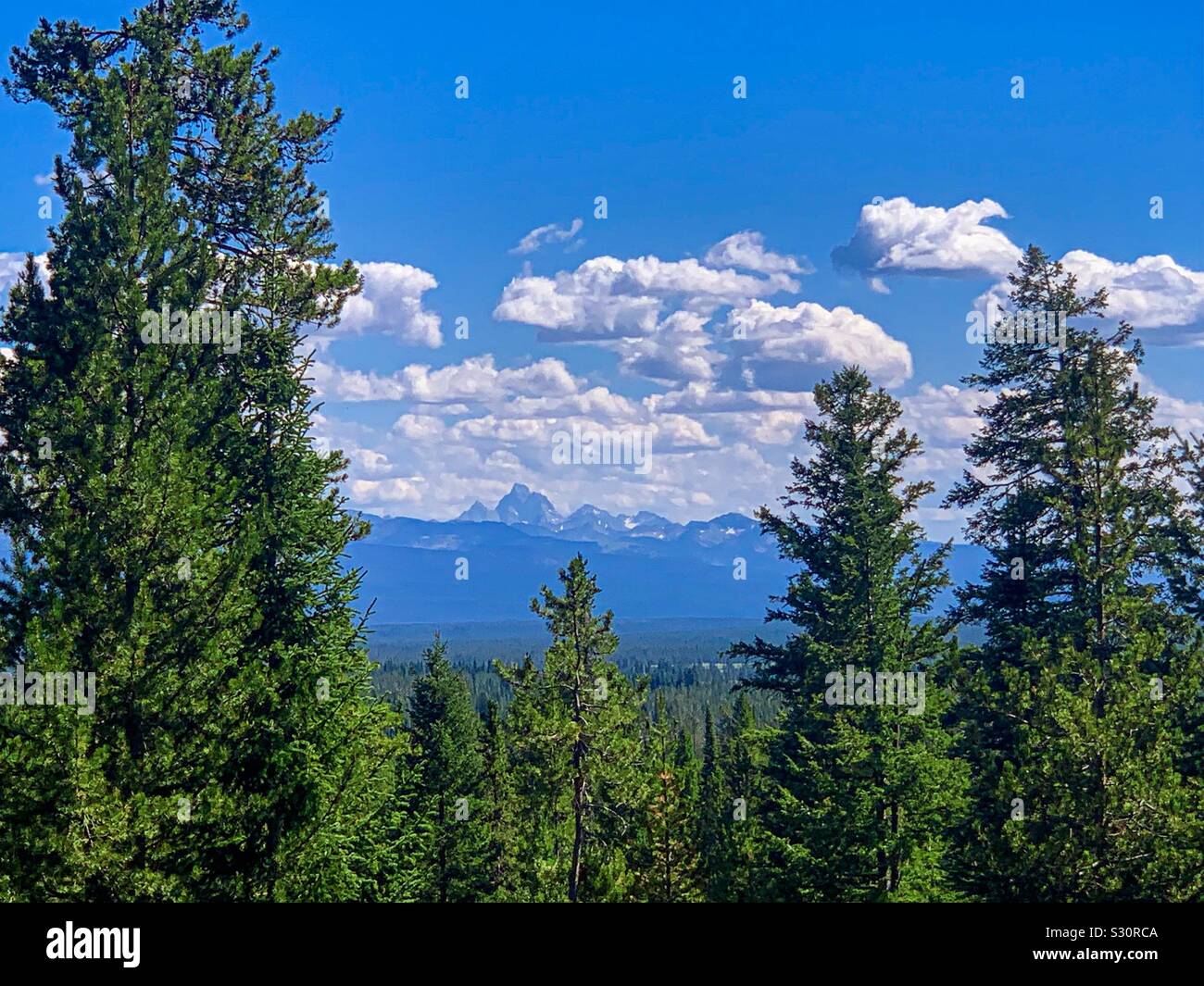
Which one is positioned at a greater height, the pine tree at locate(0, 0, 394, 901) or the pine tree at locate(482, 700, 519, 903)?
the pine tree at locate(0, 0, 394, 901)

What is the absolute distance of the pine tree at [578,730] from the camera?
104 feet

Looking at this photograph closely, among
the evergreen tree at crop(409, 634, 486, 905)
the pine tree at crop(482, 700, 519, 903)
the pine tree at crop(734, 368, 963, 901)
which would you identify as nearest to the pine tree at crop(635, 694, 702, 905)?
the pine tree at crop(482, 700, 519, 903)

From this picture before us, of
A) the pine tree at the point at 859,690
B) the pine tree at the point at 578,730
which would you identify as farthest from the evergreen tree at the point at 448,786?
the pine tree at the point at 859,690

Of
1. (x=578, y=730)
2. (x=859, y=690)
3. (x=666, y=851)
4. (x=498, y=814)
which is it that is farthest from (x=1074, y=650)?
(x=498, y=814)

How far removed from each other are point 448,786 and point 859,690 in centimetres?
2134

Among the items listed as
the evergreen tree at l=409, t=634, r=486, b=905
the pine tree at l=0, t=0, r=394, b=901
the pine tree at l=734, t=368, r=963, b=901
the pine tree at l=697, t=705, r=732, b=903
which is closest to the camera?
the pine tree at l=0, t=0, r=394, b=901

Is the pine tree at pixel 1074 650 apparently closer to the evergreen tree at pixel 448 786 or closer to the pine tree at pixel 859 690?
the pine tree at pixel 859 690

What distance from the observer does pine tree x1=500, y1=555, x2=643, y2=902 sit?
1254 inches

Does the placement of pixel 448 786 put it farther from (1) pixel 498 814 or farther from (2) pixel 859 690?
(2) pixel 859 690

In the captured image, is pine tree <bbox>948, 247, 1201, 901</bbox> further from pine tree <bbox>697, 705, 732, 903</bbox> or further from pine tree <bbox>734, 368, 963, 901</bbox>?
pine tree <bbox>697, 705, 732, 903</bbox>

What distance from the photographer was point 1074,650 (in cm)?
2094

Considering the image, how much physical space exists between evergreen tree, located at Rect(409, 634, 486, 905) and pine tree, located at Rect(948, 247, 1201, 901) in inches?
790

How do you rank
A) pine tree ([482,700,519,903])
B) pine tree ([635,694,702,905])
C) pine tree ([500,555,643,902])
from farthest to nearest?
pine tree ([482,700,519,903]) < pine tree ([635,694,702,905]) < pine tree ([500,555,643,902])
